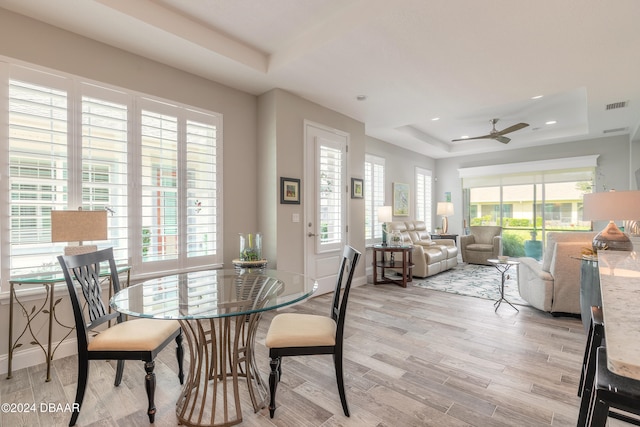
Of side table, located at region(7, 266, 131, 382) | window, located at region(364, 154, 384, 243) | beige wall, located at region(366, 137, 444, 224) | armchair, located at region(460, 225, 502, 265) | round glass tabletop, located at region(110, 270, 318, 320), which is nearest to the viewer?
round glass tabletop, located at region(110, 270, 318, 320)

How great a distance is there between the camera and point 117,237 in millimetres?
2912

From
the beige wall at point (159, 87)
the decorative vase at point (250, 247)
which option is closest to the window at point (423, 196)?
the beige wall at point (159, 87)

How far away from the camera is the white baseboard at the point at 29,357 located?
93.7 inches

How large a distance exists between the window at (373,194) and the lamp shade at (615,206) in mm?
3760

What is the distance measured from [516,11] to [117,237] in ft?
12.9

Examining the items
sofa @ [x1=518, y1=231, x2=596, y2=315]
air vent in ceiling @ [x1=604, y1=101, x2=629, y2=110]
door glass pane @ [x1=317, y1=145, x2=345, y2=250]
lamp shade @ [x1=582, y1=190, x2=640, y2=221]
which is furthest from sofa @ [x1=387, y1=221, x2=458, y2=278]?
air vent in ceiling @ [x1=604, y1=101, x2=629, y2=110]

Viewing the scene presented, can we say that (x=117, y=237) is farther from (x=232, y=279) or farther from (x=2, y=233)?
(x=232, y=279)

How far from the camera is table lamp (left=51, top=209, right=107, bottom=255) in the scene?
229cm

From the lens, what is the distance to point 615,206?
2.69m

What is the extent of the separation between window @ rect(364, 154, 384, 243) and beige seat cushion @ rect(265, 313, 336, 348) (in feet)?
14.2

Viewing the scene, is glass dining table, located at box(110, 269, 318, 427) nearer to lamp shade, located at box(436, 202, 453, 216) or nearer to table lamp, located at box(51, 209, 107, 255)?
table lamp, located at box(51, 209, 107, 255)

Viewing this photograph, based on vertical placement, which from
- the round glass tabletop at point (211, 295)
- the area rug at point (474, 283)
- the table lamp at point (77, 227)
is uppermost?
the table lamp at point (77, 227)

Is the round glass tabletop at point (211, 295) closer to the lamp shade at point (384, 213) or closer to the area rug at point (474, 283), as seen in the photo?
the area rug at point (474, 283)

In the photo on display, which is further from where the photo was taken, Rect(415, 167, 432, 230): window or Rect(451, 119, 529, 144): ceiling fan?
Rect(415, 167, 432, 230): window
